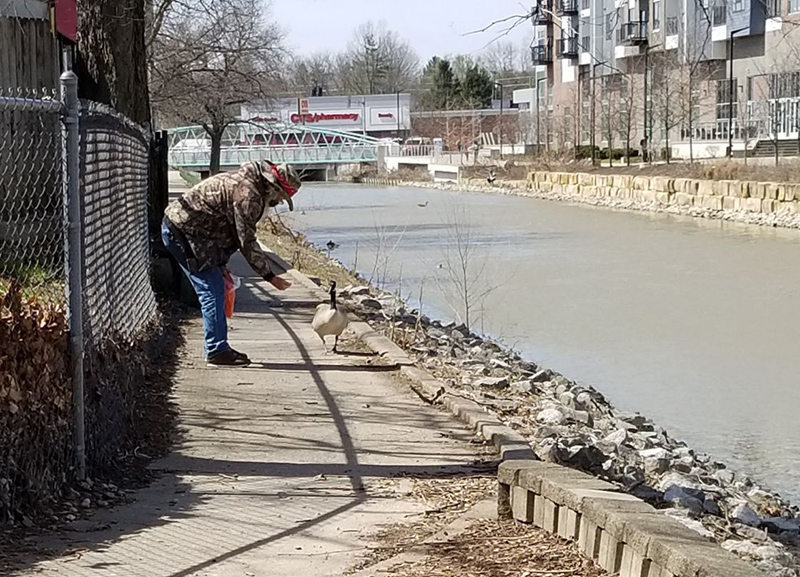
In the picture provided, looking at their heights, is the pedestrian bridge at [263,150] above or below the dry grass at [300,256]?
above

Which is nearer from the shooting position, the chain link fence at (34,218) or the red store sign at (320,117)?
the chain link fence at (34,218)

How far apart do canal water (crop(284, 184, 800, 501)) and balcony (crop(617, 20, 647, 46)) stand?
75.7ft

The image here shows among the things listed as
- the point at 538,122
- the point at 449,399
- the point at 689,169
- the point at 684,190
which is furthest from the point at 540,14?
the point at 538,122

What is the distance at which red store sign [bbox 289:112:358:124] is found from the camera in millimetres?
112188

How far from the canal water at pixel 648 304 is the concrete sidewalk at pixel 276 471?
3710 millimetres

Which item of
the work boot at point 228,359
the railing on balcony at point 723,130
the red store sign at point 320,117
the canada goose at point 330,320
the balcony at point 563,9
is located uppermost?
the red store sign at point 320,117

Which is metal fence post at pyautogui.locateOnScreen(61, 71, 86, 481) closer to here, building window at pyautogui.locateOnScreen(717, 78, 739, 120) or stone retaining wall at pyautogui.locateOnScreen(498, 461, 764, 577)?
stone retaining wall at pyautogui.locateOnScreen(498, 461, 764, 577)

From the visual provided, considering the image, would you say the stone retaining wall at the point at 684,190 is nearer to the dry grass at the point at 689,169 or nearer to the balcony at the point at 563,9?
the dry grass at the point at 689,169

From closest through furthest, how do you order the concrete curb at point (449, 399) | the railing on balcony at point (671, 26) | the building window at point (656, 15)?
the concrete curb at point (449, 399) → the railing on balcony at point (671, 26) → the building window at point (656, 15)

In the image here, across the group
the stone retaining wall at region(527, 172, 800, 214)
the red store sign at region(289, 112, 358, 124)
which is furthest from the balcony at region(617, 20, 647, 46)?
the red store sign at region(289, 112, 358, 124)

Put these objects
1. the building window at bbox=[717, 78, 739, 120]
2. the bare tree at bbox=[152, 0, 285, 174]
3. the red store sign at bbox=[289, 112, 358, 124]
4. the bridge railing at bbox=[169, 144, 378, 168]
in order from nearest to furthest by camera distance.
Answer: the bare tree at bbox=[152, 0, 285, 174] < the building window at bbox=[717, 78, 739, 120] < the bridge railing at bbox=[169, 144, 378, 168] < the red store sign at bbox=[289, 112, 358, 124]

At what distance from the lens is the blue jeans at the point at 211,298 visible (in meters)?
9.63

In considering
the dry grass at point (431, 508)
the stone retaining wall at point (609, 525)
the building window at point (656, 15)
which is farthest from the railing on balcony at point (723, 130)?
the stone retaining wall at point (609, 525)

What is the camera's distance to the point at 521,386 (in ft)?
37.8
